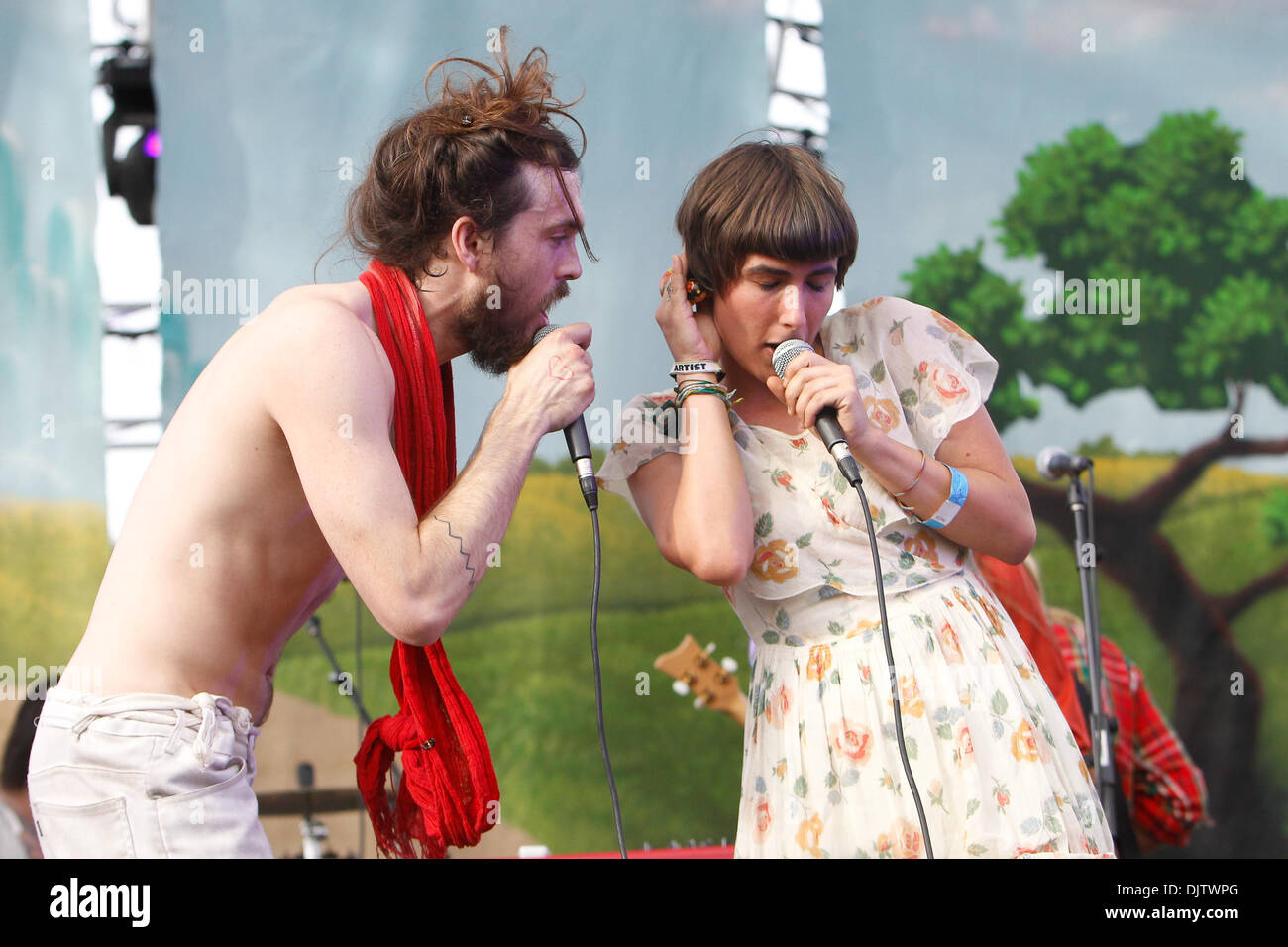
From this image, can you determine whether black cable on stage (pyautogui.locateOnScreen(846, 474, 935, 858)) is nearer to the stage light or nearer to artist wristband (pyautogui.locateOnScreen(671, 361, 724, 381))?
artist wristband (pyautogui.locateOnScreen(671, 361, 724, 381))

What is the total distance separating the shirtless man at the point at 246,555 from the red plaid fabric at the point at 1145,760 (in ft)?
9.32

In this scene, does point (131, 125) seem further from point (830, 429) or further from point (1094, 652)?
point (1094, 652)

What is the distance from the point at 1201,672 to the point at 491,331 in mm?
3534

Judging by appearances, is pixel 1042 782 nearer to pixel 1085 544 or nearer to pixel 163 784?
pixel 163 784

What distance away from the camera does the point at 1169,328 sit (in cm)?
410

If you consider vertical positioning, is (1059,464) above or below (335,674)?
above

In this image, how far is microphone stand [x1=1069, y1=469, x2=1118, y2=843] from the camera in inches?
111

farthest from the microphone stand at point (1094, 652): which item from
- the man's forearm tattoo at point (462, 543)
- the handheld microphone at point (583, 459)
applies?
the man's forearm tattoo at point (462, 543)

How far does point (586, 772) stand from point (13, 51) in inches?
125

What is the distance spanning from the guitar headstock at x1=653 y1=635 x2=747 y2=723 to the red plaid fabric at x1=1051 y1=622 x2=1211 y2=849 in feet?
4.30

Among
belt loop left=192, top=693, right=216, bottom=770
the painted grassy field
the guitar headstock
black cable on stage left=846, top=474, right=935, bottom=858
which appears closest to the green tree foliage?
the painted grassy field

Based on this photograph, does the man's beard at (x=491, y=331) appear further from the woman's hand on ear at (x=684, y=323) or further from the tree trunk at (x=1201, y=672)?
the tree trunk at (x=1201, y=672)

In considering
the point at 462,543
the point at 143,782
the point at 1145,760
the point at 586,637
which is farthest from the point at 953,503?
the point at 1145,760

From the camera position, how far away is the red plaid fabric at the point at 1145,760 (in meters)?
3.63
